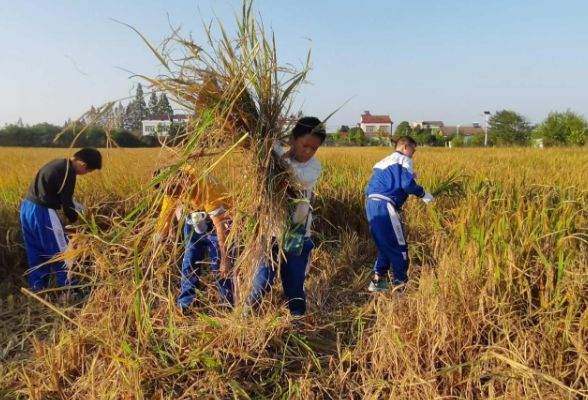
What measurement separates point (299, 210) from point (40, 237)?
2.17 m

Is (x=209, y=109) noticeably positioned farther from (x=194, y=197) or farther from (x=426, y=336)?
(x=426, y=336)

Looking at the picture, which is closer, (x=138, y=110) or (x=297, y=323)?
(x=138, y=110)

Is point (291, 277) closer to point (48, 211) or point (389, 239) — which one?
point (389, 239)

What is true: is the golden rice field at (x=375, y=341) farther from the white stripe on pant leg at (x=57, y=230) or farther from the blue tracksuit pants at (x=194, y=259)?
the white stripe on pant leg at (x=57, y=230)

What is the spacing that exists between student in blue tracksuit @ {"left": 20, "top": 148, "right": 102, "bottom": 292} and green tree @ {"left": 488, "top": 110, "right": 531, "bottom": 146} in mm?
Answer: 46716

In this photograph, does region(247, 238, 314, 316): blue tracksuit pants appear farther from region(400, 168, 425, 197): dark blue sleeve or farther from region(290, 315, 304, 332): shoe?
region(400, 168, 425, 197): dark blue sleeve

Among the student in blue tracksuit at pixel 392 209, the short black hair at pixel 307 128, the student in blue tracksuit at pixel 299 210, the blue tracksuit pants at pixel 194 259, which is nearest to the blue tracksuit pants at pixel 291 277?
the student in blue tracksuit at pixel 299 210

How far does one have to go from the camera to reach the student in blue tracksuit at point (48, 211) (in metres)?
2.79

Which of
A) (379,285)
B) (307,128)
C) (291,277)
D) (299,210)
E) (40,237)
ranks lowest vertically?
(379,285)

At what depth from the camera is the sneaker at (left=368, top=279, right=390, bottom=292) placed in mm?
2771

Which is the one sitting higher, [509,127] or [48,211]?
[509,127]

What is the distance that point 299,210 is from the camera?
6.64 ft

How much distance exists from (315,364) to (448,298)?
2.46ft

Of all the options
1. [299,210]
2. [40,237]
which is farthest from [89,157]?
[299,210]
